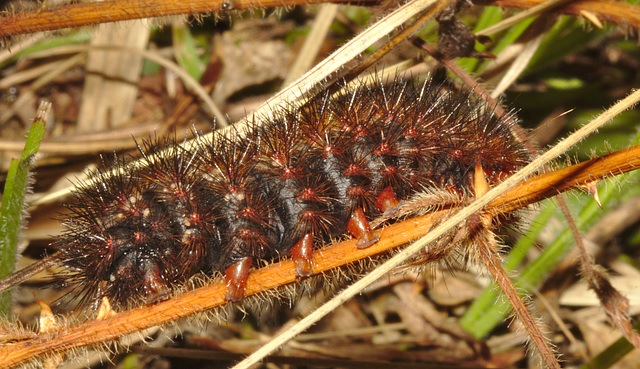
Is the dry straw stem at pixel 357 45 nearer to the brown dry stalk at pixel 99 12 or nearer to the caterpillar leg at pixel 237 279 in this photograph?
the brown dry stalk at pixel 99 12

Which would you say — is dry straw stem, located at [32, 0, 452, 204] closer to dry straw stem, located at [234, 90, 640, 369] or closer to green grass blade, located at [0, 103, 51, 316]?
green grass blade, located at [0, 103, 51, 316]

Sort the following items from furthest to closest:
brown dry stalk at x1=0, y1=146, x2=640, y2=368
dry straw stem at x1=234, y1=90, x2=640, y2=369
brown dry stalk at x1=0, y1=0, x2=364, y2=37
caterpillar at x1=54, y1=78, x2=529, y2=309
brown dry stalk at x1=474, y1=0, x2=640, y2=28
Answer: brown dry stalk at x1=474, y1=0, x2=640, y2=28, brown dry stalk at x1=0, y1=0, x2=364, y2=37, caterpillar at x1=54, y1=78, x2=529, y2=309, brown dry stalk at x1=0, y1=146, x2=640, y2=368, dry straw stem at x1=234, y1=90, x2=640, y2=369

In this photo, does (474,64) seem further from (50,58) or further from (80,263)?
(50,58)

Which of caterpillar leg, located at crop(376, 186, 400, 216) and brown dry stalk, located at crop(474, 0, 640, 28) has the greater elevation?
brown dry stalk, located at crop(474, 0, 640, 28)

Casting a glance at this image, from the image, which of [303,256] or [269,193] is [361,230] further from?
[269,193]

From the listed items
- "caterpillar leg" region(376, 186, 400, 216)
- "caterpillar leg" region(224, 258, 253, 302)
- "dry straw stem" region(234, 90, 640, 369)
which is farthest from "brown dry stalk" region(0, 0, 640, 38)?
"dry straw stem" region(234, 90, 640, 369)

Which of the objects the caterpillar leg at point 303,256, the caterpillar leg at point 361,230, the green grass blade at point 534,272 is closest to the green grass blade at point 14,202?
the caterpillar leg at point 303,256

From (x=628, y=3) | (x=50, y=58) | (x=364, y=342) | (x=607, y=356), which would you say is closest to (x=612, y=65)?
(x=628, y=3)
